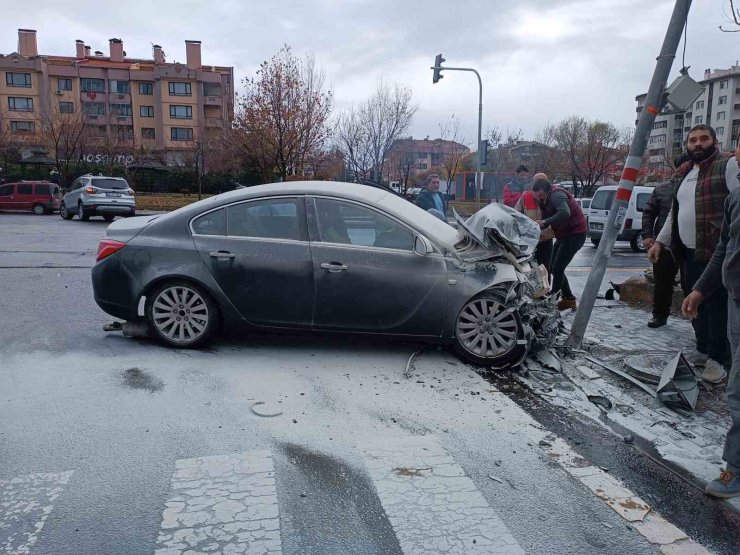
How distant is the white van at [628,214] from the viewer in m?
16.6

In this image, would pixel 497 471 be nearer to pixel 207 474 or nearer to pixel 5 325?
pixel 207 474

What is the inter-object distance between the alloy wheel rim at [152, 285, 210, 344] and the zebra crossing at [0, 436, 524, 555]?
2133 millimetres

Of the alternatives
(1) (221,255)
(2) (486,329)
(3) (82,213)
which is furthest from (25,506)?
(3) (82,213)

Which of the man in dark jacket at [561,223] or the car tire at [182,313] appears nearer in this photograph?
the car tire at [182,313]

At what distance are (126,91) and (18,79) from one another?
37.1 ft

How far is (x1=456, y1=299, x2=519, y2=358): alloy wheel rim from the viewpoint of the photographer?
504cm

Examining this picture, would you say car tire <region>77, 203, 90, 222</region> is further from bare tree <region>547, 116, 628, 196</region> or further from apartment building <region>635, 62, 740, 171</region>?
apartment building <region>635, 62, 740, 171</region>

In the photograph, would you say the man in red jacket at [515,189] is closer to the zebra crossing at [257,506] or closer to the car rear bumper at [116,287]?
the car rear bumper at [116,287]

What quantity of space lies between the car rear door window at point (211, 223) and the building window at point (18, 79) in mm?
72678

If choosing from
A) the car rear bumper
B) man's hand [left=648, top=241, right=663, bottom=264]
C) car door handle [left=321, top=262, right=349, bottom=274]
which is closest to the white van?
man's hand [left=648, top=241, right=663, bottom=264]

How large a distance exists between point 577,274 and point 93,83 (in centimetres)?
6920

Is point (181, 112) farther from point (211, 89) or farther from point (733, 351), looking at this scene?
point (733, 351)

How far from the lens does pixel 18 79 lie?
64.1m

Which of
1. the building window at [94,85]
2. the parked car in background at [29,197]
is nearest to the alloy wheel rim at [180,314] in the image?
the parked car in background at [29,197]
